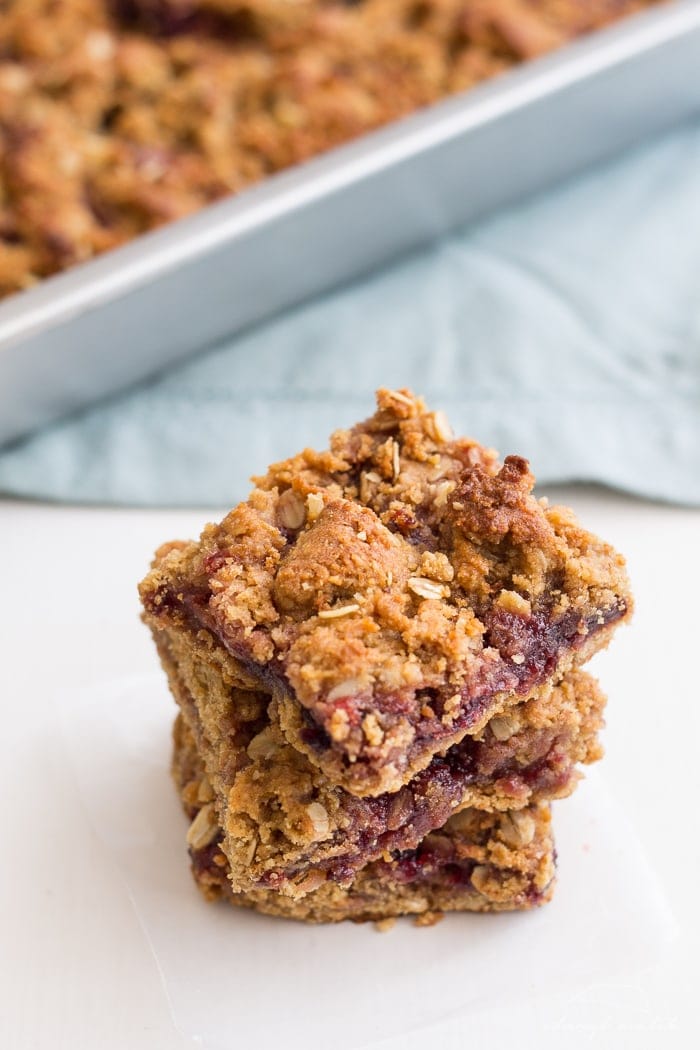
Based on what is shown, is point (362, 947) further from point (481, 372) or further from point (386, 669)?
point (481, 372)

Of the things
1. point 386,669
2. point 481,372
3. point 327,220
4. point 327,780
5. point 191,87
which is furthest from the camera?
point 191,87

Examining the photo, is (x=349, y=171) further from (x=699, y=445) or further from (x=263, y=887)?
(x=263, y=887)

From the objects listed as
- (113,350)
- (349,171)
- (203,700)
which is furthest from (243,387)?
(203,700)

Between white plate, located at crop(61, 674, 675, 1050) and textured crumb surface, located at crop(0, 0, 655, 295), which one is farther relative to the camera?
textured crumb surface, located at crop(0, 0, 655, 295)

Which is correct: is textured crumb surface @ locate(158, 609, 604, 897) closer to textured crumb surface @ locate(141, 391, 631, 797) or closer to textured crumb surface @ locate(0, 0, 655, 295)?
textured crumb surface @ locate(141, 391, 631, 797)

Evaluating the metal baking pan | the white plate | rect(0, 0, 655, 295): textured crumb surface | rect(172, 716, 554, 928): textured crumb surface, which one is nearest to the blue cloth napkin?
the metal baking pan

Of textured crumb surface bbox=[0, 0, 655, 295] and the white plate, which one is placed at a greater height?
textured crumb surface bbox=[0, 0, 655, 295]

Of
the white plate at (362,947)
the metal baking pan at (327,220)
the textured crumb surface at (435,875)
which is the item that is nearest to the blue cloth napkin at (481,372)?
the metal baking pan at (327,220)

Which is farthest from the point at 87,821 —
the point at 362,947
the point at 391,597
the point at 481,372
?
the point at 481,372
